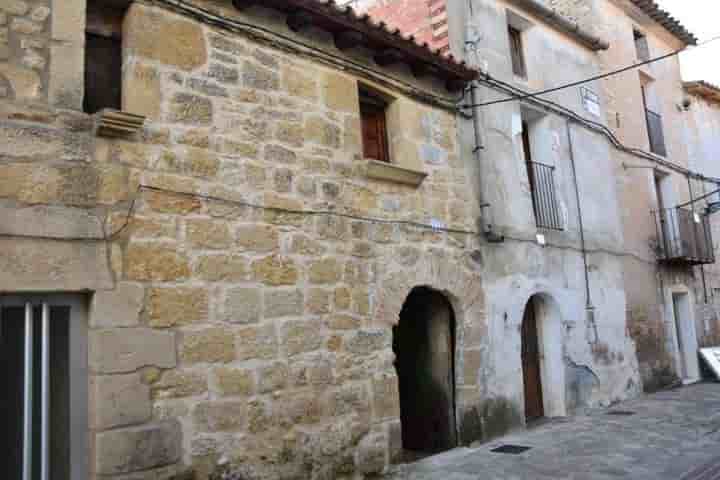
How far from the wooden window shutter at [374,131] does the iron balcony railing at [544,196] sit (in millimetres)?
2831

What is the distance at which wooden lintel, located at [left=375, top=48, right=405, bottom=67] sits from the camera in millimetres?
5469

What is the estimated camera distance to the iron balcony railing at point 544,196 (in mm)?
7651

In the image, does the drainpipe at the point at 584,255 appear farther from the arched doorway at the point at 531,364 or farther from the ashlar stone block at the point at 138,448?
the ashlar stone block at the point at 138,448

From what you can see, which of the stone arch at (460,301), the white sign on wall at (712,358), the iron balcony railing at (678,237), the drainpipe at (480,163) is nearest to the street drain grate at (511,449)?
the stone arch at (460,301)

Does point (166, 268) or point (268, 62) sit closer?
point (166, 268)

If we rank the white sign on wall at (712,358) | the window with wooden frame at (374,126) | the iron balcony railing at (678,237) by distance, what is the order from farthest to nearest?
the white sign on wall at (712,358), the iron balcony railing at (678,237), the window with wooden frame at (374,126)

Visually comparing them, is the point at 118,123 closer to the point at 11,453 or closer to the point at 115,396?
the point at 115,396

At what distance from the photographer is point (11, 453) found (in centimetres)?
309

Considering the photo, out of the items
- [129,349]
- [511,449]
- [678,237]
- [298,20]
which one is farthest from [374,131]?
[678,237]

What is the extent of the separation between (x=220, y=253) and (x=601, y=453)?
3947 millimetres

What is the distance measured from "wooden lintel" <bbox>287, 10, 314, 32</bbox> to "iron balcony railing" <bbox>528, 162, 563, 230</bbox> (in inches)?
163

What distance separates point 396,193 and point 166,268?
2.45 meters

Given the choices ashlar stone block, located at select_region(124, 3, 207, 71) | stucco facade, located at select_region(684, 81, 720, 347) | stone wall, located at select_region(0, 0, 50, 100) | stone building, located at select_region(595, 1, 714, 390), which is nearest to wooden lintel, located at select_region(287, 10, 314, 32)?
ashlar stone block, located at select_region(124, 3, 207, 71)

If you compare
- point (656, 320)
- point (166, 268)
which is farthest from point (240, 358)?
point (656, 320)
